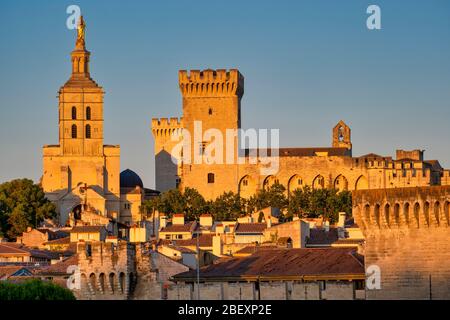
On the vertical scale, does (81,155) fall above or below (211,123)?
below

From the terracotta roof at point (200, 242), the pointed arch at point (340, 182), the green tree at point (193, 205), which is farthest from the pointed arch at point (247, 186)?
the terracotta roof at point (200, 242)

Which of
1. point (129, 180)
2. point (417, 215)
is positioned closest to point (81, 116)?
point (129, 180)

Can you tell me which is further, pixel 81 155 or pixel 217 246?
pixel 81 155

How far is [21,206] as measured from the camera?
490ft

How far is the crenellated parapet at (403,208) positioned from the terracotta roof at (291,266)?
779 cm

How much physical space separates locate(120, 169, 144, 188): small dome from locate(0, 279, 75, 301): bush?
106127mm

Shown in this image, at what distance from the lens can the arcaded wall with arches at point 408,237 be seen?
177ft

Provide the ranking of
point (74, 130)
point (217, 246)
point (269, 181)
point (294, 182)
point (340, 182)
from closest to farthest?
point (217, 246) → point (340, 182) → point (269, 181) → point (294, 182) → point (74, 130)

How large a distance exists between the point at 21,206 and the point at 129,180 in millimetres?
25991

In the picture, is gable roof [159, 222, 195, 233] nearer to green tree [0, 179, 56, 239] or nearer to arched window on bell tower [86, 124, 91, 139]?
green tree [0, 179, 56, 239]

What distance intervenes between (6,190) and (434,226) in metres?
107

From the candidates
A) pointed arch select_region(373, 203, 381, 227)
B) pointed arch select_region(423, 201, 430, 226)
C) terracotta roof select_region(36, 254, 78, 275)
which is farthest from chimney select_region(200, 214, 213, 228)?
pointed arch select_region(423, 201, 430, 226)

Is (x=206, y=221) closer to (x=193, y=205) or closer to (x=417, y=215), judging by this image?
(x=193, y=205)
